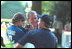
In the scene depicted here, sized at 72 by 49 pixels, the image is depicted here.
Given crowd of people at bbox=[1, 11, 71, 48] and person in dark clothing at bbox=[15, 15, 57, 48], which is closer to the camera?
crowd of people at bbox=[1, 11, 71, 48]

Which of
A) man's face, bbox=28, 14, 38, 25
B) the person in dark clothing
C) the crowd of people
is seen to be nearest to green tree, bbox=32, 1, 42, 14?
the crowd of people

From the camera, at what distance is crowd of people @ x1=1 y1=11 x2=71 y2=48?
9.51 ft

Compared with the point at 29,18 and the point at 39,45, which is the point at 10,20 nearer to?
the point at 29,18

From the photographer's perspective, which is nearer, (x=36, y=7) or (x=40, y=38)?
(x=40, y=38)

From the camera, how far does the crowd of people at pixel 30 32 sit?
290 cm

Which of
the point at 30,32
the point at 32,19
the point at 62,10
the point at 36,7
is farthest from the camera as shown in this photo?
the point at 62,10

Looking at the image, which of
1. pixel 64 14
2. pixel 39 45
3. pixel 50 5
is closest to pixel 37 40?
pixel 39 45

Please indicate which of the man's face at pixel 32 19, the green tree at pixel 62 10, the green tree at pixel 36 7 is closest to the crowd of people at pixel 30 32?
the man's face at pixel 32 19

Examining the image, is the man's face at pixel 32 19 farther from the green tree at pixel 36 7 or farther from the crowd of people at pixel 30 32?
the green tree at pixel 36 7

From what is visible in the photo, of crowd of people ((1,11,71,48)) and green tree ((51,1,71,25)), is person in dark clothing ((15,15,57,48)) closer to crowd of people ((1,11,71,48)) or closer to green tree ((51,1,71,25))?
crowd of people ((1,11,71,48))

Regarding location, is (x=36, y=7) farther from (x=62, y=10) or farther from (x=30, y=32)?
(x=30, y=32)

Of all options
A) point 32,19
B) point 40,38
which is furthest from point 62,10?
point 32,19

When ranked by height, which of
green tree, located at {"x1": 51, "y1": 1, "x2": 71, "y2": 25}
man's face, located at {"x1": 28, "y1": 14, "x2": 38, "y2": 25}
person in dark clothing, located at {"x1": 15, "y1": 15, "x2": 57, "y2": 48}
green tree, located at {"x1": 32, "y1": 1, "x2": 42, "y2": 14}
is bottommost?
green tree, located at {"x1": 51, "y1": 1, "x2": 71, "y2": 25}

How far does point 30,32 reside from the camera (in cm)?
333
